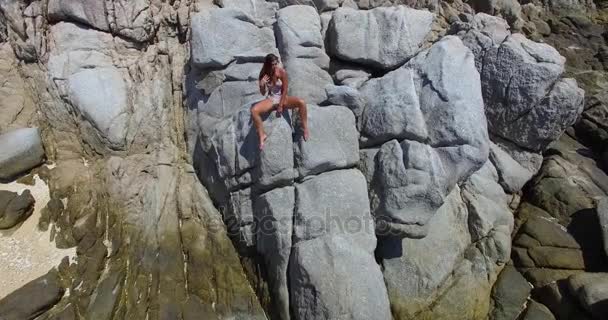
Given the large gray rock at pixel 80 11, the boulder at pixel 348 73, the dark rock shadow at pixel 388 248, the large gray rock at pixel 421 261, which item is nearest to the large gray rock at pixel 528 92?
the boulder at pixel 348 73

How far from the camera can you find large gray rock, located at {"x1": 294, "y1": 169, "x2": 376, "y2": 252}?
420 inches

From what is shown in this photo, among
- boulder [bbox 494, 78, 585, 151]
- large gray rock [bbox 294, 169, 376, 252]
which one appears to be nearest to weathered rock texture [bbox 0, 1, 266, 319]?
large gray rock [bbox 294, 169, 376, 252]

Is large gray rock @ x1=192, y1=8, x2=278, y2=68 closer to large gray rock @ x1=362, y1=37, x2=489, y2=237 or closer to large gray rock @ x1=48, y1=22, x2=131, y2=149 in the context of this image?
large gray rock @ x1=48, y1=22, x2=131, y2=149

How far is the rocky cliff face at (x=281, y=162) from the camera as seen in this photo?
35.5ft

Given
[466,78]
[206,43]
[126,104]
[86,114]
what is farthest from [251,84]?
[466,78]

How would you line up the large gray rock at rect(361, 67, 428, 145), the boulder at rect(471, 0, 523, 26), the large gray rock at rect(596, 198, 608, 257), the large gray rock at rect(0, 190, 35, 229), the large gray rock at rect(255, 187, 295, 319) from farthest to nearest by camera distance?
the boulder at rect(471, 0, 523, 26) < the large gray rock at rect(596, 198, 608, 257) < the large gray rock at rect(361, 67, 428, 145) < the large gray rock at rect(0, 190, 35, 229) < the large gray rock at rect(255, 187, 295, 319)

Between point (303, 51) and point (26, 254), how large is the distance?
8.74 meters

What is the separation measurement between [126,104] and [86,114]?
106 cm

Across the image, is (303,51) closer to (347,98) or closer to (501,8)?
(347,98)

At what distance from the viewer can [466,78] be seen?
11.8m

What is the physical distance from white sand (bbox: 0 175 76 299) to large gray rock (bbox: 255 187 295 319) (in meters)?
4.67

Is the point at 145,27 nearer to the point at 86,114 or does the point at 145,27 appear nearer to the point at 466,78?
the point at 86,114

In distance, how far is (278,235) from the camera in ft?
35.4
